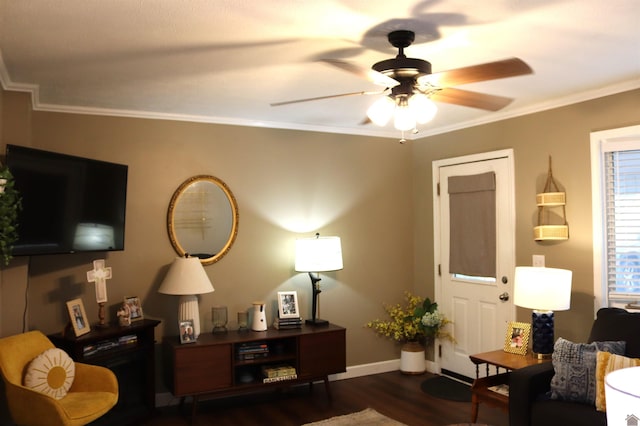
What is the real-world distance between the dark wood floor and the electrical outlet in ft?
3.90

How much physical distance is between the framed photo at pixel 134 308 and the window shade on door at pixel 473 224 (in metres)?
2.88

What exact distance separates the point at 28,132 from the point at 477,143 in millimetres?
3678

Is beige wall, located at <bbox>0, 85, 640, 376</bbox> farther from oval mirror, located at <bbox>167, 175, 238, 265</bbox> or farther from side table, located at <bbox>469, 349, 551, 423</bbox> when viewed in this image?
side table, located at <bbox>469, 349, 551, 423</bbox>

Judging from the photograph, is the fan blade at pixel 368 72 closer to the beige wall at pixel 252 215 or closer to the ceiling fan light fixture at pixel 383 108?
the ceiling fan light fixture at pixel 383 108

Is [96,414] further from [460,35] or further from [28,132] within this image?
[460,35]

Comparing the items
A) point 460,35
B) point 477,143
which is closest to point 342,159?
point 477,143

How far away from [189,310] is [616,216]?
3.29 metres

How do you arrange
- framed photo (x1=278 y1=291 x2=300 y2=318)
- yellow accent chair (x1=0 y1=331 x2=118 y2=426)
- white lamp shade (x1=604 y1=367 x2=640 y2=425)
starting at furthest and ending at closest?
1. framed photo (x1=278 y1=291 x2=300 y2=318)
2. yellow accent chair (x1=0 y1=331 x2=118 y2=426)
3. white lamp shade (x1=604 y1=367 x2=640 y2=425)

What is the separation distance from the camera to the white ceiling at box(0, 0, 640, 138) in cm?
237

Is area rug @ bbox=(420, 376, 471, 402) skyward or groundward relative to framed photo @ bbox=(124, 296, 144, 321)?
groundward

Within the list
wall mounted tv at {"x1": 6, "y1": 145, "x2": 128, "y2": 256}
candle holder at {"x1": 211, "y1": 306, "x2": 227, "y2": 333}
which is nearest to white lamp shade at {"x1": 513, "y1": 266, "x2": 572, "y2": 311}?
candle holder at {"x1": 211, "y1": 306, "x2": 227, "y2": 333}

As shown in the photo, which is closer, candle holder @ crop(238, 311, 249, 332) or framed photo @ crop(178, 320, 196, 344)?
framed photo @ crop(178, 320, 196, 344)

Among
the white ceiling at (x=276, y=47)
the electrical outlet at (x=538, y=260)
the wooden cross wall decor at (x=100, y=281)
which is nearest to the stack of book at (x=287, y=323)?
the wooden cross wall decor at (x=100, y=281)

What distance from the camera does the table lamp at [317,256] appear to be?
461 centimetres
